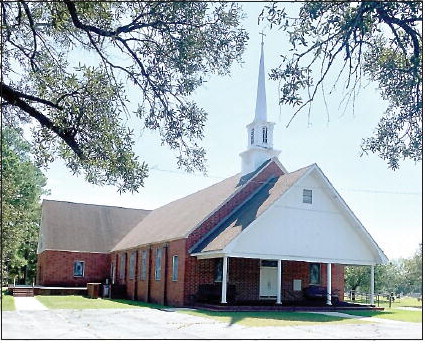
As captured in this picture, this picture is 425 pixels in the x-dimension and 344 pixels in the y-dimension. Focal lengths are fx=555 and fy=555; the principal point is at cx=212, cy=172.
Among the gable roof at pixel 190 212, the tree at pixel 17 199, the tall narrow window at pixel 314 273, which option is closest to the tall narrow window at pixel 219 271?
the gable roof at pixel 190 212

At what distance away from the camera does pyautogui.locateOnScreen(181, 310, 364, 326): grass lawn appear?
15.9 metres

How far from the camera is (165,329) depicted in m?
14.0

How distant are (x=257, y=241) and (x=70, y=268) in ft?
62.1

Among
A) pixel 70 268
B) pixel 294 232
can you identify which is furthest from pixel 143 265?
pixel 294 232

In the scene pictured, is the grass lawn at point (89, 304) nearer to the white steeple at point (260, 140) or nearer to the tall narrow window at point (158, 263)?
the tall narrow window at point (158, 263)

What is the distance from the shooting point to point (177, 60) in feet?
30.4

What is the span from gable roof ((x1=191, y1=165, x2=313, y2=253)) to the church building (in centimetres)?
6

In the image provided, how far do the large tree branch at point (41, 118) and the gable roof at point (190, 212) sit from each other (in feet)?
45.9

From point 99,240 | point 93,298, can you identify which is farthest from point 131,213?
point 93,298

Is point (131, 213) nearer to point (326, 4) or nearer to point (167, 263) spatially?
point (167, 263)

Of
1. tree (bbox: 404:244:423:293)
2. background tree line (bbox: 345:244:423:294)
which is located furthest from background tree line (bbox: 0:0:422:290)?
tree (bbox: 404:244:423:293)

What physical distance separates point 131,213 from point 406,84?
3566 cm

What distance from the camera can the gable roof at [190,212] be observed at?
80.7 ft

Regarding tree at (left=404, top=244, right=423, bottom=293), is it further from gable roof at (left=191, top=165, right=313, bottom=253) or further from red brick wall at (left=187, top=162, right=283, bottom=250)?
gable roof at (left=191, top=165, right=313, bottom=253)
